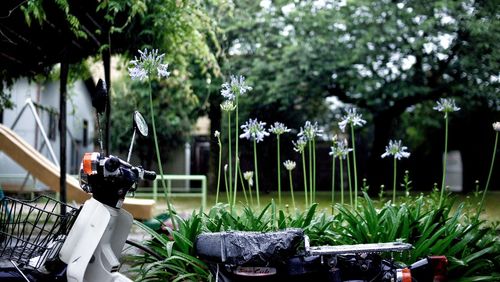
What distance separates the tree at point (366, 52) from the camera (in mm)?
13719

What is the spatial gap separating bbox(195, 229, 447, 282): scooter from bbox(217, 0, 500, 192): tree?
1109 centimetres

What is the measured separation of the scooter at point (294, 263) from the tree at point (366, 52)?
1109cm

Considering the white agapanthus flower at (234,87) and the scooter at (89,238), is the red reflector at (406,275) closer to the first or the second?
the scooter at (89,238)

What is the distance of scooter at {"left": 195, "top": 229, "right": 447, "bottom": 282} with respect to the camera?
2.71 meters

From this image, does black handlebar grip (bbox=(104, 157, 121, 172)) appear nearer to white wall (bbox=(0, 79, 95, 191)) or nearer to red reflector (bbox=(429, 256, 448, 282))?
red reflector (bbox=(429, 256, 448, 282))

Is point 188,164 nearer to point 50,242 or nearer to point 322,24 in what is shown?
point 322,24

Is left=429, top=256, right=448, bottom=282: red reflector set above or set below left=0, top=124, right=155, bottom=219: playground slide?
below

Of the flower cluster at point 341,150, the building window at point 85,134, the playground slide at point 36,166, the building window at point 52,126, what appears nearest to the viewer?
the flower cluster at point 341,150

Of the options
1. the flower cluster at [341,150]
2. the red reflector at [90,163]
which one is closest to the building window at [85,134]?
→ the flower cluster at [341,150]

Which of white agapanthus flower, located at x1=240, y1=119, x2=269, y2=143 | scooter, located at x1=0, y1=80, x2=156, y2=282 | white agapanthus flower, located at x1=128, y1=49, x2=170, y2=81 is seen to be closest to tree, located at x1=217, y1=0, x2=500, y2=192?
white agapanthus flower, located at x1=240, y1=119, x2=269, y2=143

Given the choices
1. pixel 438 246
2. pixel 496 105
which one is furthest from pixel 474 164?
pixel 438 246

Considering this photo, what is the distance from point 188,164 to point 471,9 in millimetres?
10826

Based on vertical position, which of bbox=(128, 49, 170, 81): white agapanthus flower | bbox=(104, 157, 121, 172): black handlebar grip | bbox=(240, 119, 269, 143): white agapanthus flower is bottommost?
bbox=(104, 157, 121, 172): black handlebar grip

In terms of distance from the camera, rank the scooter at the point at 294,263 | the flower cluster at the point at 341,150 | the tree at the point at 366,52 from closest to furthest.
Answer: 1. the scooter at the point at 294,263
2. the flower cluster at the point at 341,150
3. the tree at the point at 366,52
